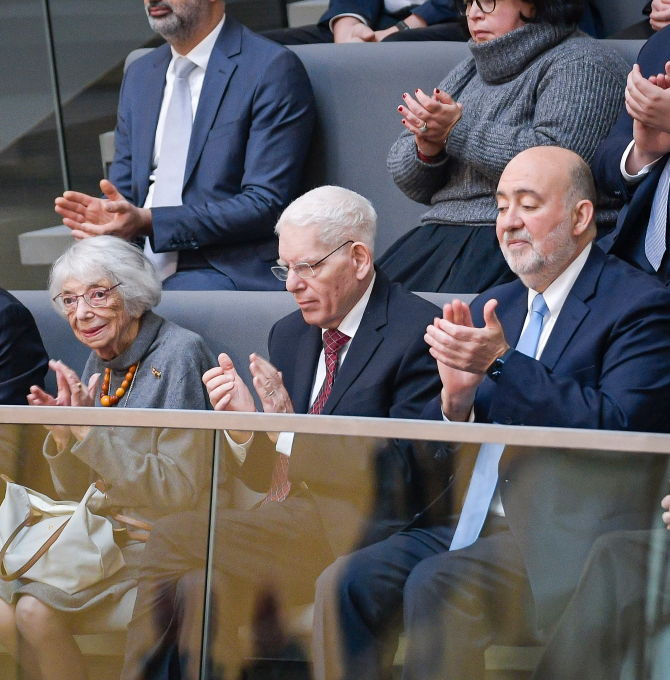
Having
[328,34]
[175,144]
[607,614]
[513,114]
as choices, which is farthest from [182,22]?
[607,614]

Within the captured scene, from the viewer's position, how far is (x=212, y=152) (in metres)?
2.74

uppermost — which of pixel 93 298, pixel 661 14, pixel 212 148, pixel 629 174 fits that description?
pixel 661 14

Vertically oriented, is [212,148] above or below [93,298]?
above

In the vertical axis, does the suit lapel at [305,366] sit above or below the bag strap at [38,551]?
below

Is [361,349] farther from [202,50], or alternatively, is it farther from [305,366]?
[202,50]

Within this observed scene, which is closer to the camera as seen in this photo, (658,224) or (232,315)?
(658,224)

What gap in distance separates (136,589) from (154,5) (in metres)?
1.86

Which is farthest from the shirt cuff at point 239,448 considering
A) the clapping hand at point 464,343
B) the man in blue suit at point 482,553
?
the clapping hand at point 464,343

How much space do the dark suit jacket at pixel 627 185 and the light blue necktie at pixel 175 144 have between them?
1.09m

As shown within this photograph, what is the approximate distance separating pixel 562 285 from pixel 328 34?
1815 millimetres

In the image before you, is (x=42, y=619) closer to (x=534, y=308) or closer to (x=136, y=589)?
(x=136, y=589)

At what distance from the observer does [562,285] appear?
182 cm

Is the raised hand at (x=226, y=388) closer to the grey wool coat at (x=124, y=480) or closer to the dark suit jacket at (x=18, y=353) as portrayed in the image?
the grey wool coat at (x=124, y=480)

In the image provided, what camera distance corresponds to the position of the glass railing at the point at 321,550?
4.11 feet
